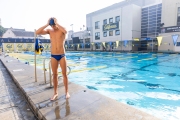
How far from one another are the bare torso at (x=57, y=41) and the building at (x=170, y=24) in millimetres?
21155

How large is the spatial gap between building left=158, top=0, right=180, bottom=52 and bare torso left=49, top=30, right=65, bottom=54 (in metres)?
21.2

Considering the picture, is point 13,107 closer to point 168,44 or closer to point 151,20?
point 168,44

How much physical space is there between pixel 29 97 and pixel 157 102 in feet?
12.6

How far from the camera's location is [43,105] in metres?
2.51

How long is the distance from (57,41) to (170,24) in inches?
954

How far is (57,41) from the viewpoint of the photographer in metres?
2.60

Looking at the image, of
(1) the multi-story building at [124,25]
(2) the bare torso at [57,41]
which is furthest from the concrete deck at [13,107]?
(1) the multi-story building at [124,25]

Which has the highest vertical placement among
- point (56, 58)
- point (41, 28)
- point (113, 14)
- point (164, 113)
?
point (113, 14)

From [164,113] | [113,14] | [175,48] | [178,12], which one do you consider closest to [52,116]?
[164,113]

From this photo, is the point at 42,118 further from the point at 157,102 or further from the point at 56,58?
the point at 157,102

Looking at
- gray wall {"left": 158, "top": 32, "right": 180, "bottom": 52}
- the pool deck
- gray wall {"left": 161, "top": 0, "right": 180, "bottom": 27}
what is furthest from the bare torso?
gray wall {"left": 161, "top": 0, "right": 180, "bottom": 27}

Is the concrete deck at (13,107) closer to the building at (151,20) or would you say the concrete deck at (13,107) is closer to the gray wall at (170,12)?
the gray wall at (170,12)

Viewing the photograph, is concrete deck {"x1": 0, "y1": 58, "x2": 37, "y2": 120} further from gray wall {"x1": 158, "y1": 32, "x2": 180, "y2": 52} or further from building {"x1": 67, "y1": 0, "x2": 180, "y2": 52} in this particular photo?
gray wall {"x1": 158, "y1": 32, "x2": 180, "y2": 52}

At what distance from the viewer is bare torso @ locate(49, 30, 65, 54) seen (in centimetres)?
259
